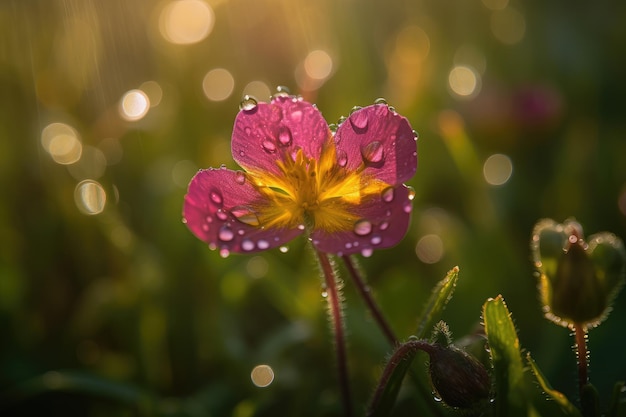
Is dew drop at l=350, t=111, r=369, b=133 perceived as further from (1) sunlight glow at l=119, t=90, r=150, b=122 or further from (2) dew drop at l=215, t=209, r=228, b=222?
(1) sunlight glow at l=119, t=90, r=150, b=122

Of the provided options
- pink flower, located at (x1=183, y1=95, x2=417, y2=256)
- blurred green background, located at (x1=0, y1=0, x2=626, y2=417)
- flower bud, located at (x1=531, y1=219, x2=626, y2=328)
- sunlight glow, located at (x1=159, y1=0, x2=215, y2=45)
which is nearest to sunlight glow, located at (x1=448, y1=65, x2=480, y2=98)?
blurred green background, located at (x1=0, y1=0, x2=626, y2=417)

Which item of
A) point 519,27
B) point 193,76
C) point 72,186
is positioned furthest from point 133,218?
point 519,27

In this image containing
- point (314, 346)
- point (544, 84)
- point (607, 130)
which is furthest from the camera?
point (544, 84)

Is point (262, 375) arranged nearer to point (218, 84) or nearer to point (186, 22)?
point (218, 84)

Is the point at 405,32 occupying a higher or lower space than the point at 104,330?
higher

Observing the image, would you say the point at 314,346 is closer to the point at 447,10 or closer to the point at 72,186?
the point at 72,186

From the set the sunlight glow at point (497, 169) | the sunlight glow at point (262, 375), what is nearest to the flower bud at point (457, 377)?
the sunlight glow at point (262, 375)
